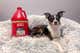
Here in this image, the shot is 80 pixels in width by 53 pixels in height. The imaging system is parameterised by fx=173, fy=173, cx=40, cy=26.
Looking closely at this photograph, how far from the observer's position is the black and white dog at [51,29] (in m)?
1.96

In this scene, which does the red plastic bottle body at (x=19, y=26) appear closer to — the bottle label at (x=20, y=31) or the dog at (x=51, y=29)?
the bottle label at (x=20, y=31)

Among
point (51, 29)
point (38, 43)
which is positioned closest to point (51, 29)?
point (51, 29)

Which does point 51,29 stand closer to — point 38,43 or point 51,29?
point 51,29

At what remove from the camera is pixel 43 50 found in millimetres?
1642

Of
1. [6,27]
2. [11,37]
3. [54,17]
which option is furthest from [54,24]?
[6,27]

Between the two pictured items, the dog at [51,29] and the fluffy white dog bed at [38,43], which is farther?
the dog at [51,29]

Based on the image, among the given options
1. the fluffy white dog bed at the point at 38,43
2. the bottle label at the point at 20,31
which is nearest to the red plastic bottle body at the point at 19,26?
the bottle label at the point at 20,31

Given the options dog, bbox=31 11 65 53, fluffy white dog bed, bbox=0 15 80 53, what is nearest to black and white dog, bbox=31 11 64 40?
dog, bbox=31 11 65 53

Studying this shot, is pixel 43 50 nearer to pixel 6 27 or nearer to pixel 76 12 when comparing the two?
pixel 6 27

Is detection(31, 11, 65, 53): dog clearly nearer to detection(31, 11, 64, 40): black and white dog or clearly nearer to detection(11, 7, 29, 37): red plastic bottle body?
detection(31, 11, 64, 40): black and white dog

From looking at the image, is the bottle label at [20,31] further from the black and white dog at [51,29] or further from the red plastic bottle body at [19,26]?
the black and white dog at [51,29]

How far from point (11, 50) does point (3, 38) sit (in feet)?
1.12

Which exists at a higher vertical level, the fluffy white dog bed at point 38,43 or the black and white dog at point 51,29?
the black and white dog at point 51,29

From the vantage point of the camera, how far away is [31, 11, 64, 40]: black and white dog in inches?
77.0
